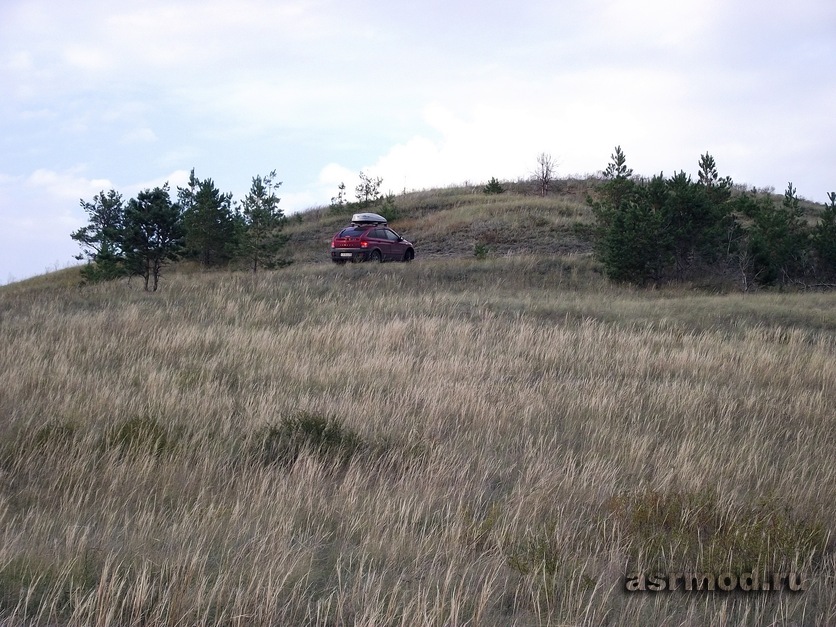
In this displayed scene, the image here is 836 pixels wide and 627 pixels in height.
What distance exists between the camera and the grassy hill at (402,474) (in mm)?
3355

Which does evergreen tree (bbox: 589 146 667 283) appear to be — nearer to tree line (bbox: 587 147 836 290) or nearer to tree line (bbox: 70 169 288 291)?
tree line (bbox: 587 147 836 290)

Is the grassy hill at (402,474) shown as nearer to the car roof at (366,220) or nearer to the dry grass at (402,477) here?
the dry grass at (402,477)

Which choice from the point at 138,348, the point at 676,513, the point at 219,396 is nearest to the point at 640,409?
the point at 676,513

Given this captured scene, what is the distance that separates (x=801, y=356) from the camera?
35.8 feet

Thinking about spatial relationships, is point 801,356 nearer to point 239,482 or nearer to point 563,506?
point 563,506

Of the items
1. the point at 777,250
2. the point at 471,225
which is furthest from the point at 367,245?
the point at 777,250

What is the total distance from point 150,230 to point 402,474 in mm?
19456

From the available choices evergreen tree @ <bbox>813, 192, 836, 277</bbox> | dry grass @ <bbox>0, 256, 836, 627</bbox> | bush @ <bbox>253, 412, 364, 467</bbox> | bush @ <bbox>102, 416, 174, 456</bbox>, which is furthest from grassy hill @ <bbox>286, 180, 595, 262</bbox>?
A: bush @ <bbox>102, 416, 174, 456</bbox>

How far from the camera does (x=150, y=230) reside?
22.4m

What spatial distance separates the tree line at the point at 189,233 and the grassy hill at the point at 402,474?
10795 millimetres

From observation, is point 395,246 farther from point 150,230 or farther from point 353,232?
point 150,230

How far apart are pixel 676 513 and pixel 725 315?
13.1 meters

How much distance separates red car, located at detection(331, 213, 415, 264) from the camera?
24.9 metres

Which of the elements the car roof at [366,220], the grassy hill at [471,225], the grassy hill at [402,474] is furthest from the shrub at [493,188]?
the grassy hill at [402,474]
